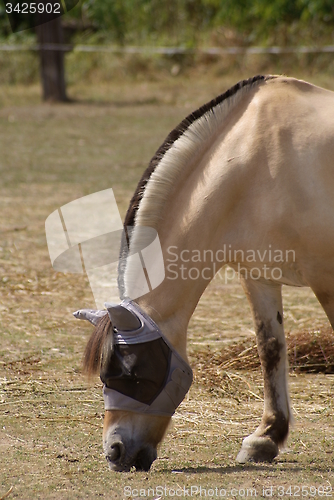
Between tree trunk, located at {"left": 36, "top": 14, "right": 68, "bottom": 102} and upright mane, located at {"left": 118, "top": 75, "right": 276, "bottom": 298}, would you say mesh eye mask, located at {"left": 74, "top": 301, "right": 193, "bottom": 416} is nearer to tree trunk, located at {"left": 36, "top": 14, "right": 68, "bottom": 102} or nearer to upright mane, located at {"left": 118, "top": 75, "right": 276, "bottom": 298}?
upright mane, located at {"left": 118, "top": 75, "right": 276, "bottom": 298}

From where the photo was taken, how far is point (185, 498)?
236 centimetres

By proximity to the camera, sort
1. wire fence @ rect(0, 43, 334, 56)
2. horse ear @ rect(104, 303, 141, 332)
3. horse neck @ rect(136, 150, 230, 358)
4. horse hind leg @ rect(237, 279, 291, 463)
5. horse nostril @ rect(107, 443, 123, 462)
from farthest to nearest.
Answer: wire fence @ rect(0, 43, 334, 56)
horse hind leg @ rect(237, 279, 291, 463)
horse neck @ rect(136, 150, 230, 358)
horse nostril @ rect(107, 443, 123, 462)
horse ear @ rect(104, 303, 141, 332)

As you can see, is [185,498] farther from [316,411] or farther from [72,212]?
[72,212]

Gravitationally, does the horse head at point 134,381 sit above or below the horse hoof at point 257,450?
above

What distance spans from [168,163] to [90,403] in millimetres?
1388

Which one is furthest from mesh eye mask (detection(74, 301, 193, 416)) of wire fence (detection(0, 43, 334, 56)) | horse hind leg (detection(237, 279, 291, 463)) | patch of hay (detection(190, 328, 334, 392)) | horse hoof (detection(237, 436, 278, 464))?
wire fence (detection(0, 43, 334, 56))

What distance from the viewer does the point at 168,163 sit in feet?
8.73

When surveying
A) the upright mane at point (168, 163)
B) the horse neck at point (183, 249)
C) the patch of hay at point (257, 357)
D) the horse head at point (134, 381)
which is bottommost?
the patch of hay at point (257, 357)

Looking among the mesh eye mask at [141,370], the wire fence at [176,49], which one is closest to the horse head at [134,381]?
the mesh eye mask at [141,370]

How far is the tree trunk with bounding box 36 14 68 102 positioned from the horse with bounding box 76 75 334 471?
40.0 ft

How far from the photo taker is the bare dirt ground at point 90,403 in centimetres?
251

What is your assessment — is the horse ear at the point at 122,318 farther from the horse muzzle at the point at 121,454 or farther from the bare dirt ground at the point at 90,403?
the bare dirt ground at the point at 90,403

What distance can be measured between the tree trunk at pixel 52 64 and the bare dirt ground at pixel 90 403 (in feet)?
22.4

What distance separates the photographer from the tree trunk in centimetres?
1416
